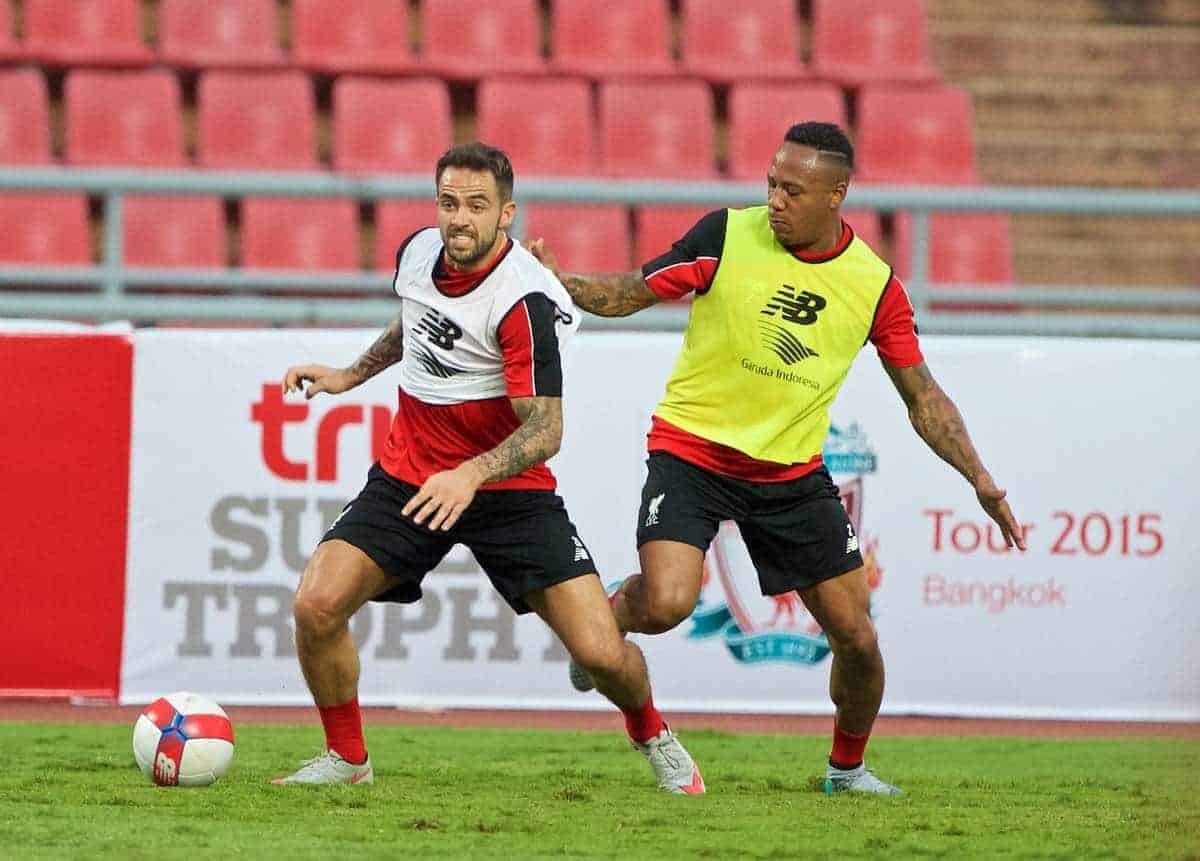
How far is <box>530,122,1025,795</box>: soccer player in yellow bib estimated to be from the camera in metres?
6.41

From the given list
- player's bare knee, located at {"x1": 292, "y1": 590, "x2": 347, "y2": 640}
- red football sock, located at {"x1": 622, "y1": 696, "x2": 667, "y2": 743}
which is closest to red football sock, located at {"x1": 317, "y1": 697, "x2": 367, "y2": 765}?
player's bare knee, located at {"x1": 292, "y1": 590, "x2": 347, "y2": 640}

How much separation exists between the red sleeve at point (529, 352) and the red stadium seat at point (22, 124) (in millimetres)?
7524

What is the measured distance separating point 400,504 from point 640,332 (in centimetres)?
302

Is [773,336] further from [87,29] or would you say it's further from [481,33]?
[87,29]

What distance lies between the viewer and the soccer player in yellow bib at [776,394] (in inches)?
252

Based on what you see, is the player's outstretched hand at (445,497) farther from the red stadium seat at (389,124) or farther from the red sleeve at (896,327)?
the red stadium seat at (389,124)

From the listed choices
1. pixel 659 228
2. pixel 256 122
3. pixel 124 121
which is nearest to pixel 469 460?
pixel 659 228

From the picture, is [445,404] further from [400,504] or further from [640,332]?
[640,332]

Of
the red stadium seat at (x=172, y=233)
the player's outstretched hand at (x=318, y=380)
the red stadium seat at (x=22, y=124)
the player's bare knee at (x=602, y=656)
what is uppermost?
the red stadium seat at (x=22, y=124)

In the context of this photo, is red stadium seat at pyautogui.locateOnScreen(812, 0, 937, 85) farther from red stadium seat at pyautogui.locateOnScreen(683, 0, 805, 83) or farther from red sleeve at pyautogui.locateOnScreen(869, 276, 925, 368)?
red sleeve at pyautogui.locateOnScreen(869, 276, 925, 368)

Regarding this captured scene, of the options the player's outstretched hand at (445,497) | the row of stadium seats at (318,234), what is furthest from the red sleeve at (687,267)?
the row of stadium seats at (318,234)

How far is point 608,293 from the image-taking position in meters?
6.43

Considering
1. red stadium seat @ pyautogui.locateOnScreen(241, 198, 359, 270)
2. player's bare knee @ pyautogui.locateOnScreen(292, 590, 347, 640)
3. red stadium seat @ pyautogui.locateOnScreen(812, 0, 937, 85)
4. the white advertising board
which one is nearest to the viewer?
player's bare knee @ pyautogui.locateOnScreen(292, 590, 347, 640)

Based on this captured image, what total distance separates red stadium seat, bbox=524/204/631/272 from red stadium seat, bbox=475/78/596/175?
57cm
